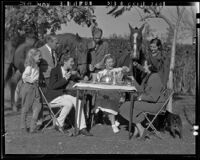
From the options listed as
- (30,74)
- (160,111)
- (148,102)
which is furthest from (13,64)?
(160,111)

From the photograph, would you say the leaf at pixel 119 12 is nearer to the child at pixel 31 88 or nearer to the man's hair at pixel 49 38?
the man's hair at pixel 49 38

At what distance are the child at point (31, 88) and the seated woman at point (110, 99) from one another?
107 cm

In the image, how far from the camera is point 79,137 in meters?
7.08

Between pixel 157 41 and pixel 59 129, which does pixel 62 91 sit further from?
pixel 157 41

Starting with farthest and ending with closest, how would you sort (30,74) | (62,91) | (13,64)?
(13,64) → (62,91) → (30,74)

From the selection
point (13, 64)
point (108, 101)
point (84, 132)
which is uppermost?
point (13, 64)

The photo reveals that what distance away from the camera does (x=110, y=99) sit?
7527 millimetres

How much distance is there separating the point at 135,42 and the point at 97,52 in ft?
2.44

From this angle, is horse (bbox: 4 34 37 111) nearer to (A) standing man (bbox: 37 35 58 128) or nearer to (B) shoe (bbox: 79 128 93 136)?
(A) standing man (bbox: 37 35 58 128)

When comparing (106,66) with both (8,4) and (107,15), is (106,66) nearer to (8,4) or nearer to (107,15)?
(107,15)

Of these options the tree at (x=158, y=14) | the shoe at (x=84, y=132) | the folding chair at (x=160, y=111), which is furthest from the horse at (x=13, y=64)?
the folding chair at (x=160, y=111)

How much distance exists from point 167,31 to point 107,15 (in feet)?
3.47

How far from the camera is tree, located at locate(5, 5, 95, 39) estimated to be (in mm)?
6699

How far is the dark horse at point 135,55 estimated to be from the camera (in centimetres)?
697
